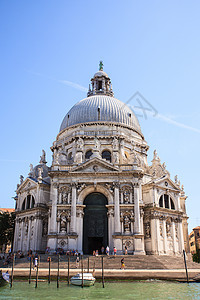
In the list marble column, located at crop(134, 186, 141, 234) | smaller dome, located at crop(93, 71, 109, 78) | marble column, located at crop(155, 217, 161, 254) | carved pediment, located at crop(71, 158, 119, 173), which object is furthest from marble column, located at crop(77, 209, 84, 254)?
smaller dome, located at crop(93, 71, 109, 78)

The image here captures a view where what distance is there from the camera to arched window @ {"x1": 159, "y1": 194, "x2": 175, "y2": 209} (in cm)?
3838

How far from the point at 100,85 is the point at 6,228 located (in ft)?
96.9

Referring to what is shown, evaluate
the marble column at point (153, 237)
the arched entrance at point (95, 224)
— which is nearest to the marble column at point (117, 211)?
the arched entrance at point (95, 224)

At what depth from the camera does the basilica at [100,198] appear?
107ft

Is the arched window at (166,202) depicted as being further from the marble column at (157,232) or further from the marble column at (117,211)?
the marble column at (117,211)

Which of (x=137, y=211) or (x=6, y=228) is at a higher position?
(x=137, y=211)

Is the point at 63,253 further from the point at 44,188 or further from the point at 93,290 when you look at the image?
the point at 93,290

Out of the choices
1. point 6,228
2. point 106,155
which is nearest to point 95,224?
point 106,155

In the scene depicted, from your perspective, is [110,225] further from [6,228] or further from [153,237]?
[6,228]

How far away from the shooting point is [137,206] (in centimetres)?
3316

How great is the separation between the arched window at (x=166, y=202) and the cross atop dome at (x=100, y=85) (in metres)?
22.4

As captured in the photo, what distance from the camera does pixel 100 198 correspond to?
3488 centimetres

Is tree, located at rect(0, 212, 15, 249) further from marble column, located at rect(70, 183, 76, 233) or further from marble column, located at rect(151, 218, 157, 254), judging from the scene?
marble column, located at rect(151, 218, 157, 254)

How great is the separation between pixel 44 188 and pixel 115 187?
1045 centimetres
